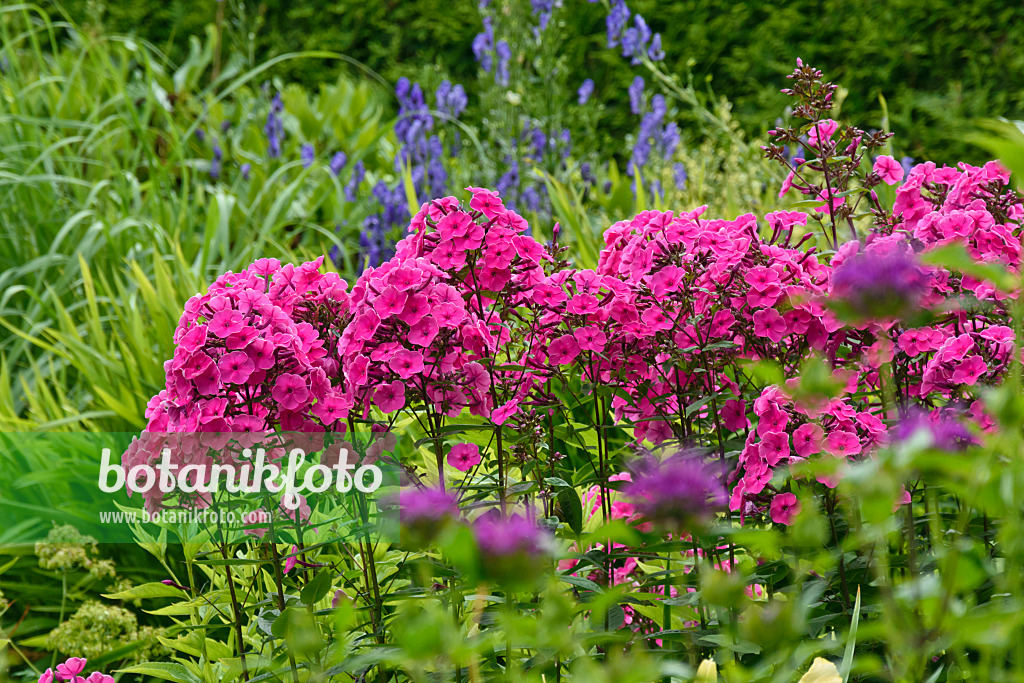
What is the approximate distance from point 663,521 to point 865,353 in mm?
872

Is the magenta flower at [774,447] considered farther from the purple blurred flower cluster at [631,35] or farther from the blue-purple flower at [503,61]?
the blue-purple flower at [503,61]

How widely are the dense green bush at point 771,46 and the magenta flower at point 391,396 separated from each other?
12.7 ft

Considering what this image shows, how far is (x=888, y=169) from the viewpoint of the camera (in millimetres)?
1786

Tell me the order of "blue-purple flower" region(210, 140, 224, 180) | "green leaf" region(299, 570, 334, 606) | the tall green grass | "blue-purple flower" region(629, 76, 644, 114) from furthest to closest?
"blue-purple flower" region(210, 140, 224, 180) < "blue-purple flower" region(629, 76, 644, 114) < the tall green grass < "green leaf" region(299, 570, 334, 606)

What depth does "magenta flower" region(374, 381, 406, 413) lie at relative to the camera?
1411 mm

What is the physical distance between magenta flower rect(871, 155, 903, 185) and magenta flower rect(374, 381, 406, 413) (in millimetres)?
1032

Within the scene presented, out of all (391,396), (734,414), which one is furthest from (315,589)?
(734,414)

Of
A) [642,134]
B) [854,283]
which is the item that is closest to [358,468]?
[854,283]

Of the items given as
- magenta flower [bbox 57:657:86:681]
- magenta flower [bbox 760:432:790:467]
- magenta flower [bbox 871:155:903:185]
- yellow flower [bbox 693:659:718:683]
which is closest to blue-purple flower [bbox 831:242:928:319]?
yellow flower [bbox 693:659:718:683]

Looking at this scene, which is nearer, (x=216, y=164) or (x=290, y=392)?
(x=290, y=392)

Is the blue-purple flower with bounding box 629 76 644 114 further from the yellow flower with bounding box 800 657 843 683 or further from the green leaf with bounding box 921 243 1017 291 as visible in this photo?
the green leaf with bounding box 921 243 1017 291

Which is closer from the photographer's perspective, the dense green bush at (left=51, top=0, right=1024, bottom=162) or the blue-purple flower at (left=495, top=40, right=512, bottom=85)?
the blue-purple flower at (left=495, top=40, right=512, bottom=85)

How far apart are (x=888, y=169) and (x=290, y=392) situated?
4.04ft

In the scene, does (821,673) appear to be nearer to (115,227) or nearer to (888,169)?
(888,169)
